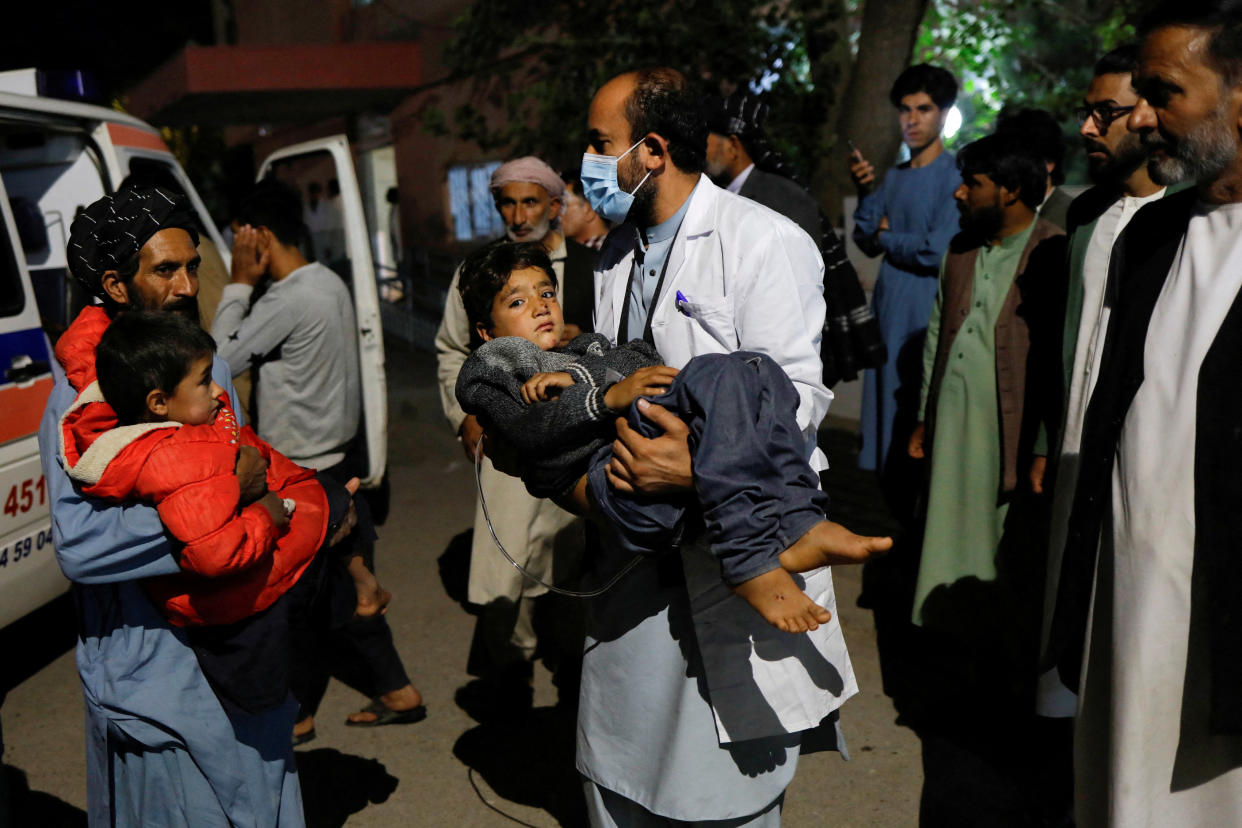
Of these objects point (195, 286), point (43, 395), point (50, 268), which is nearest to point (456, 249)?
point (50, 268)

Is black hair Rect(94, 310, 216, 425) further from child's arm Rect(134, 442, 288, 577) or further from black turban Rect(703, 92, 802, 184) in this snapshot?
black turban Rect(703, 92, 802, 184)

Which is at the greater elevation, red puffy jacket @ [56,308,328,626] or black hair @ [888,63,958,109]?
black hair @ [888,63,958,109]

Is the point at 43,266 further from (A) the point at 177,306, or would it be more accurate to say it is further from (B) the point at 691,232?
(B) the point at 691,232

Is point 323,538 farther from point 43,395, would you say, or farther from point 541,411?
point 43,395

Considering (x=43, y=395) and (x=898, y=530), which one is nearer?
(x=43, y=395)

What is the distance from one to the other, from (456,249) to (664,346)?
48.6 feet

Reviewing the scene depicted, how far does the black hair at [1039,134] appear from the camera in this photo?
14.3ft

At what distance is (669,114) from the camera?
103 inches

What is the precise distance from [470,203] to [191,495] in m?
15.2

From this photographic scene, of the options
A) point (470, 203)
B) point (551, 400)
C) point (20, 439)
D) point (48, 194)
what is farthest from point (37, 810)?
point (470, 203)

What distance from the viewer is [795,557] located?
2205 millimetres

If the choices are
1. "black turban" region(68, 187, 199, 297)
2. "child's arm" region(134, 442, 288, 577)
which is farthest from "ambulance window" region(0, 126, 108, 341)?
"child's arm" region(134, 442, 288, 577)

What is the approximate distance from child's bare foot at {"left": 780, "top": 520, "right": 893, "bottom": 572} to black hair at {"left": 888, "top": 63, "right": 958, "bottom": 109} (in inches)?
151

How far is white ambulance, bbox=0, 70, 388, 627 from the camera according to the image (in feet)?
14.7
